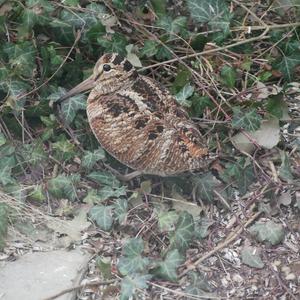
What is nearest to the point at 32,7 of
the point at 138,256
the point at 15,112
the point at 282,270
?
the point at 15,112

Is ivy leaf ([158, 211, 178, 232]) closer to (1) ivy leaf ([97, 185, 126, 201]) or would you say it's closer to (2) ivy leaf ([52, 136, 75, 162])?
(1) ivy leaf ([97, 185, 126, 201])

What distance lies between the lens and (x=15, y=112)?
137 inches

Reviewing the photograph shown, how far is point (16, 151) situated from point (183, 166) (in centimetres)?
76

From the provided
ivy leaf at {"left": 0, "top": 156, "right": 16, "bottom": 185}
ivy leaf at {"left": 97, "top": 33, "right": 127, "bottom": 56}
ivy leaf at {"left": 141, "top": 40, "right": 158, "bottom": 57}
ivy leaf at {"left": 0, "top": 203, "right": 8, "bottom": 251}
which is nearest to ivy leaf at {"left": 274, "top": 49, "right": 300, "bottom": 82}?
ivy leaf at {"left": 141, "top": 40, "right": 158, "bottom": 57}

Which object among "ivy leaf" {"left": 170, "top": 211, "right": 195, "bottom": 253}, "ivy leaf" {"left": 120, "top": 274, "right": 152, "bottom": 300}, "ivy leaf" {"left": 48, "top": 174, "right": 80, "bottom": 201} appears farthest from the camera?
"ivy leaf" {"left": 48, "top": 174, "right": 80, "bottom": 201}

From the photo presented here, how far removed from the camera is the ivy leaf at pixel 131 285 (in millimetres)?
2873

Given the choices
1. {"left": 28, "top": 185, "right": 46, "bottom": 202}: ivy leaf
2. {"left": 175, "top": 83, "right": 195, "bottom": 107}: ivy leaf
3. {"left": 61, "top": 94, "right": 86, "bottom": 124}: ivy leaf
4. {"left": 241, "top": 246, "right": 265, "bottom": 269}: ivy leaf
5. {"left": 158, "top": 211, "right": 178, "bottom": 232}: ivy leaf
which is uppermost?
{"left": 61, "top": 94, "right": 86, "bottom": 124}: ivy leaf

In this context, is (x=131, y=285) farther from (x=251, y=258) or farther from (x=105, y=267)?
(x=251, y=258)

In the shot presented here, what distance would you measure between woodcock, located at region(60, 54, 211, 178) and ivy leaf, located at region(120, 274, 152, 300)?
45cm

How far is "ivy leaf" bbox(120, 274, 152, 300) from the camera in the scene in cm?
287

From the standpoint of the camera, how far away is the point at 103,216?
10.3 feet

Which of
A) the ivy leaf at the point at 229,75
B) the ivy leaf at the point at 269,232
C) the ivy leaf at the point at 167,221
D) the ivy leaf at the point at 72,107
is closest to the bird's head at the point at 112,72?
the ivy leaf at the point at 72,107

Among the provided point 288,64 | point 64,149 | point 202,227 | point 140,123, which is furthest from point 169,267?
point 288,64

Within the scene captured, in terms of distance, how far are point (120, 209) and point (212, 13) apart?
1043mm
